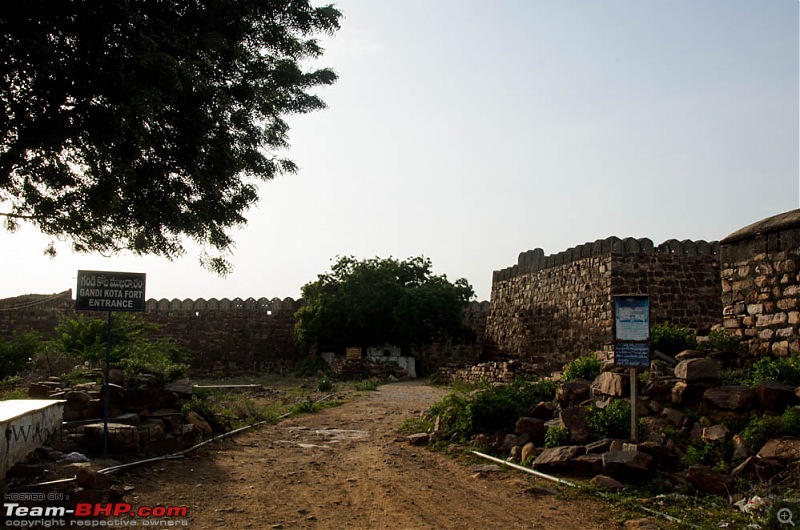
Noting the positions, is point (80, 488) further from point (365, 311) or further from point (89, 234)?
point (365, 311)

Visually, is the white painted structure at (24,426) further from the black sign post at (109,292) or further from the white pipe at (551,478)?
the white pipe at (551,478)

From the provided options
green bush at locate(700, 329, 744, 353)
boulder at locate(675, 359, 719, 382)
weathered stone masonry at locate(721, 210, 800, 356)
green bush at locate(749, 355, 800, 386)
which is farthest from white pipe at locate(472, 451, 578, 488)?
weathered stone masonry at locate(721, 210, 800, 356)

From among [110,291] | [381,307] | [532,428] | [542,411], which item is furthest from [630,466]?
[381,307]

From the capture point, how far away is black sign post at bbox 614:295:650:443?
760 cm

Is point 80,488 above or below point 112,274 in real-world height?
below

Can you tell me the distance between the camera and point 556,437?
784 cm

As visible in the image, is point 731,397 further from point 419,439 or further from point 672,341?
point 419,439

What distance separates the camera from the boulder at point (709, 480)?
239 inches

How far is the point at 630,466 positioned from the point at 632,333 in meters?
1.75

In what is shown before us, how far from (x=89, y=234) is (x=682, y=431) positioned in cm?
870

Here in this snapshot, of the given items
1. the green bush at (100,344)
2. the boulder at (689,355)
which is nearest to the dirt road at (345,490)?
the boulder at (689,355)

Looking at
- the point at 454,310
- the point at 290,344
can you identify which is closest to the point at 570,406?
the point at 454,310

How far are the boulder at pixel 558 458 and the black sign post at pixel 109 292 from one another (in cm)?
520

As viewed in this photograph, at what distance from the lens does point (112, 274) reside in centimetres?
828
